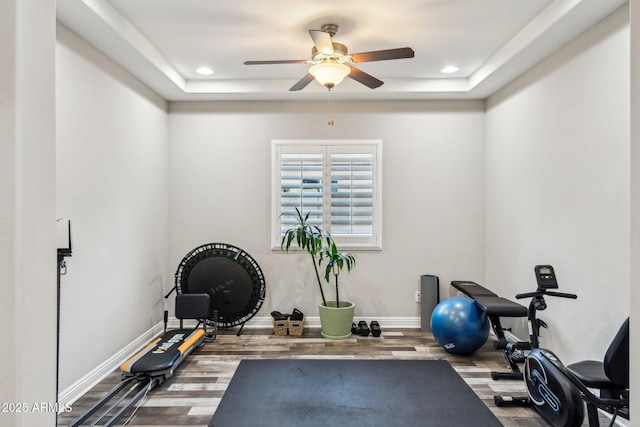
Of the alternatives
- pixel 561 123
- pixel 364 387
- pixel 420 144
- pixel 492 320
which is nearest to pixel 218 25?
pixel 420 144

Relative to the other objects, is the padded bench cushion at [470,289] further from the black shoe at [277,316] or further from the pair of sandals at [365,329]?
the black shoe at [277,316]

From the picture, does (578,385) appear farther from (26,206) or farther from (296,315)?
(296,315)

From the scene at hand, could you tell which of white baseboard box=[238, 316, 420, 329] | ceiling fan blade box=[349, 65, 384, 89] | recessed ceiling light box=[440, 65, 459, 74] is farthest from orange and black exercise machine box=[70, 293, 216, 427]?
recessed ceiling light box=[440, 65, 459, 74]

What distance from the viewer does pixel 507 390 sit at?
2740 mm

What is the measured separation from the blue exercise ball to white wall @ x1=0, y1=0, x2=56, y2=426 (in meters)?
3.02

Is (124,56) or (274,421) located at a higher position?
(124,56)

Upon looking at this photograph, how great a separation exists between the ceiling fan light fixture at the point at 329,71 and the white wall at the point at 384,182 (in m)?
1.46

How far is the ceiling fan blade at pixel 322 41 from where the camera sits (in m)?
2.33

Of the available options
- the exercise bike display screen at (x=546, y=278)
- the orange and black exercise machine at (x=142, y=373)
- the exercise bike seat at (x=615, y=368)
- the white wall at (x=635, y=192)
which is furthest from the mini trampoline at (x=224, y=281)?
the white wall at (x=635, y=192)

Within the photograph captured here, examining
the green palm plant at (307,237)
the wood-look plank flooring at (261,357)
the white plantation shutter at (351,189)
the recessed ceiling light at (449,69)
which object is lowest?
the wood-look plank flooring at (261,357)

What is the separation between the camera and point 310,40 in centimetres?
305

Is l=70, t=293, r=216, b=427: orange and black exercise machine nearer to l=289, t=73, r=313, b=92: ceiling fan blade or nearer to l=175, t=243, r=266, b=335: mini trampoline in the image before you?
l=175, t=243, r=266, b=335: mini trampoline

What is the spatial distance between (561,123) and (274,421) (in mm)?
3088

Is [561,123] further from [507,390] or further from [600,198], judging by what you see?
[507,390]
